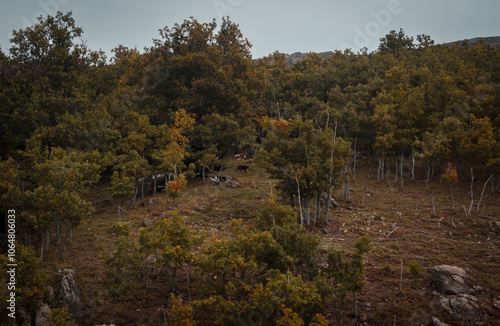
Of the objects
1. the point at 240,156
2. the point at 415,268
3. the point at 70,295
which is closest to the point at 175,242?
the point at 70,295

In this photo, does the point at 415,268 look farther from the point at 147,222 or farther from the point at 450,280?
the point at 147,222

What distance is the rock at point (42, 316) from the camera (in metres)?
13.8

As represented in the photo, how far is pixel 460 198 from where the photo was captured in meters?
30.8

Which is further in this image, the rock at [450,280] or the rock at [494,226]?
the rock at [494,226]

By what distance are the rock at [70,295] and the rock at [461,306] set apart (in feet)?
58.3

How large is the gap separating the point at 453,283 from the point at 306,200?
11.7m

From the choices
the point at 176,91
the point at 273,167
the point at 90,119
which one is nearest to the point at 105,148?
the point at 90,119

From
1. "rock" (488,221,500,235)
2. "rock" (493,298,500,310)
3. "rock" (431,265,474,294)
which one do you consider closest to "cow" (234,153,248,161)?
"rock" (488,221,500,235)

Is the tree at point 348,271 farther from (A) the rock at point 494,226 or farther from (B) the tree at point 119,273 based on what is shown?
(A) the rock at point 494,226

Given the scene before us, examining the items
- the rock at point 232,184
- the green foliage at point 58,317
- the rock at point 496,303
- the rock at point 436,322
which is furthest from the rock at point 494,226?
the green foliage at point 58,317

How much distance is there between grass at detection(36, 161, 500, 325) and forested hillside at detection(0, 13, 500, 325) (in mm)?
173

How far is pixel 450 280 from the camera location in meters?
16.3

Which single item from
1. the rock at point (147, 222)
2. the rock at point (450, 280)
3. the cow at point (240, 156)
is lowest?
the rock at point (450, 280)

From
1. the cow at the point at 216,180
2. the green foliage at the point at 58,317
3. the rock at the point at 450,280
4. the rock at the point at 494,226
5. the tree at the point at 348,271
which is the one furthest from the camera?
the cow at the point at 216,180
